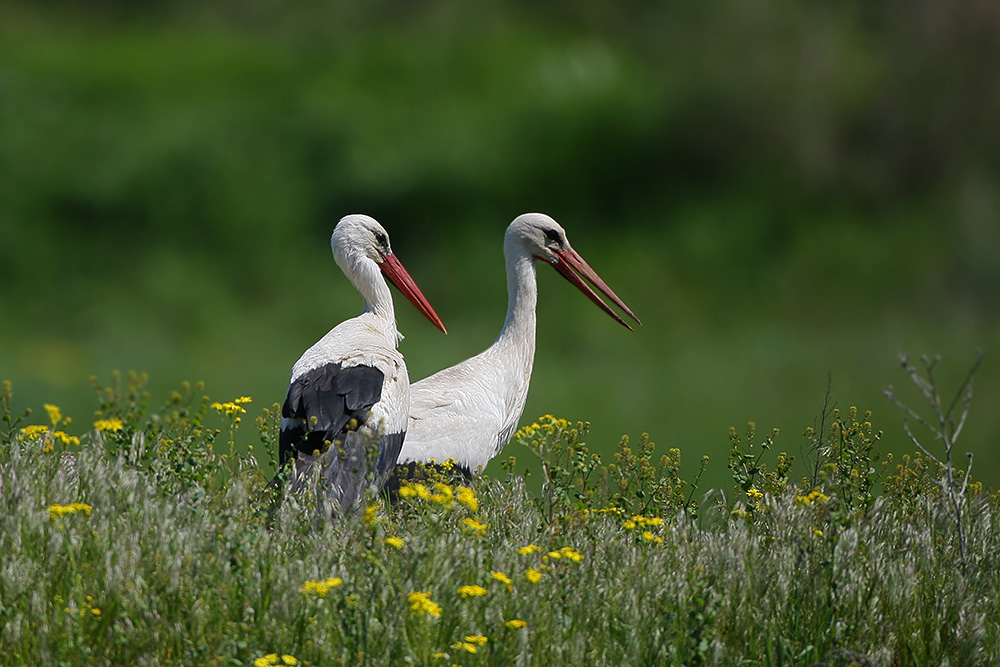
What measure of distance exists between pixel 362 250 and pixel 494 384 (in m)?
0.93

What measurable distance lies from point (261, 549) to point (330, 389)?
5.05 feet

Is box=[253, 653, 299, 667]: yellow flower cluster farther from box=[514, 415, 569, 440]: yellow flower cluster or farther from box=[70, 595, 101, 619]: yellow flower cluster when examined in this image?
box=[514, 415, 569, 440]: yellow flower cluster

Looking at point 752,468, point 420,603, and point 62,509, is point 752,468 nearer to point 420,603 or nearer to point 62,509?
point 420,603

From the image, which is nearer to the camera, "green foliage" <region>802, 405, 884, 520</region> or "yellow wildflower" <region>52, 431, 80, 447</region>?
"yellow wildflower" <region>52, 431, 80, 447</region>

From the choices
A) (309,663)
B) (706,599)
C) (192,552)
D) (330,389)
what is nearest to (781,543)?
(706,599)

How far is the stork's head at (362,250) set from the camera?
19.4ft

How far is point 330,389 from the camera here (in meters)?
4.64

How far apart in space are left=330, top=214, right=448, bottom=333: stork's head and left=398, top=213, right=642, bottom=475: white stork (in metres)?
0.33

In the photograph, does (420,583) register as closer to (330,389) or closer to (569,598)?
(569,598)

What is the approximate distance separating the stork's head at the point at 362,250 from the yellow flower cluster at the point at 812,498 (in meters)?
2.48

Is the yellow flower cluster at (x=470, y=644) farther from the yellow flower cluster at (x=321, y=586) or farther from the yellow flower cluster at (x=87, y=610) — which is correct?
the yellow flower cluster at (x=87, y=610)

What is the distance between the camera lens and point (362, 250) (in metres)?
5.96

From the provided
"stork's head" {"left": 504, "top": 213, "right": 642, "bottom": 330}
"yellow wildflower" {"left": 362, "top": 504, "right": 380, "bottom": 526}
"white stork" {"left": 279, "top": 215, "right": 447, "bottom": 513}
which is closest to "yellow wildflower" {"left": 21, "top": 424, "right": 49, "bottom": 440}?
"white stork" {"left": 279, "top": 215, "right": 447, "bottom": 513}

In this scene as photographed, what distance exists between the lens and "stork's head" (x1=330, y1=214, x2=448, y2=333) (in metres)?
5.91
